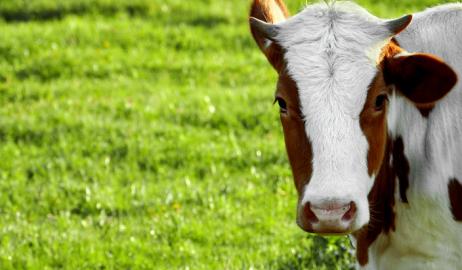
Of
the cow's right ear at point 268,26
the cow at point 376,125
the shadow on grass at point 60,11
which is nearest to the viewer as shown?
the cow at point 376,125

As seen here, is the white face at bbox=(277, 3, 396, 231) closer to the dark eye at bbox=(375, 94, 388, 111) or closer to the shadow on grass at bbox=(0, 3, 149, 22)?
the dark eye at bbox=(375, 94, 388, 111)

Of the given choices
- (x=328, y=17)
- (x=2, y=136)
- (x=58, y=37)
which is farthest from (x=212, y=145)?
(x=328, y=17)

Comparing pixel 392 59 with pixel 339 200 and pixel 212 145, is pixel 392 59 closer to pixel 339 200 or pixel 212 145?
pixel 339 200

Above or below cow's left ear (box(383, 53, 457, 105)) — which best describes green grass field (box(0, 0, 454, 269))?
below

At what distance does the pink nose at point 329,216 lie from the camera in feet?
16.4

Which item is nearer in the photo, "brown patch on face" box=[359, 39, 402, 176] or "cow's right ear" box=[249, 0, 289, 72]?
"brown patch on face" box=[359, 39, 402, 176]

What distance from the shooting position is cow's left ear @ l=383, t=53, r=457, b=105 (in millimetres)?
5348

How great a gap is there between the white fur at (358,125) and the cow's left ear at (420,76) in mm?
112

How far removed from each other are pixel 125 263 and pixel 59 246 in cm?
61

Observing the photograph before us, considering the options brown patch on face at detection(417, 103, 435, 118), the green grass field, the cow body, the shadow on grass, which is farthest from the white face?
the shadow on grass

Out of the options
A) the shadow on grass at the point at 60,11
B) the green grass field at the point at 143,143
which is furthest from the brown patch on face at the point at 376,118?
the shadow on grass at the point at 60,11

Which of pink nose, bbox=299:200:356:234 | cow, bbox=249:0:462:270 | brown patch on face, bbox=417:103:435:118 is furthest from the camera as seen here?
brown patch on face, bbox=417:103:435:118

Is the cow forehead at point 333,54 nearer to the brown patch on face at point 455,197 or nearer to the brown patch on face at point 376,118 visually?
the brown patch on face at point 376,118

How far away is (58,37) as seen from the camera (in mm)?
13883
